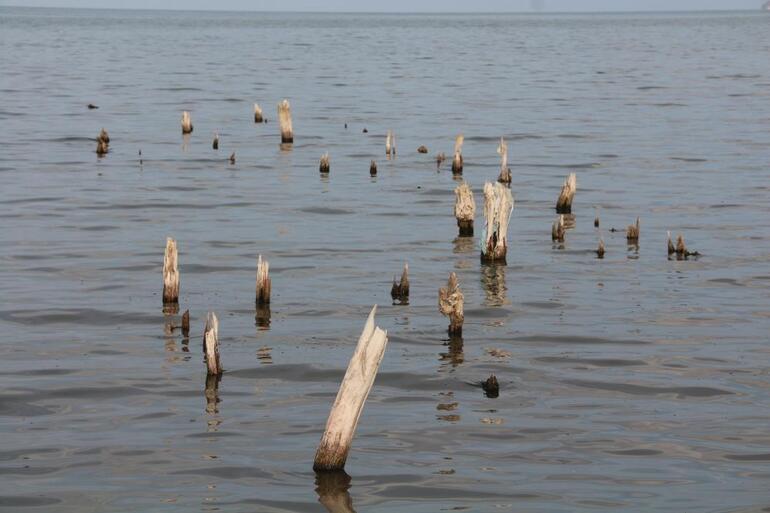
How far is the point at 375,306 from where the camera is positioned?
954 centimetres

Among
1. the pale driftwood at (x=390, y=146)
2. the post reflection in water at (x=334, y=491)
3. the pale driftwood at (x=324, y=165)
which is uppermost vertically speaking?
the pale driftwood at (x=390, y=146)

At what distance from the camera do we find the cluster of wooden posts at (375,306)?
1008cm

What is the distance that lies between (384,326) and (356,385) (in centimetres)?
629

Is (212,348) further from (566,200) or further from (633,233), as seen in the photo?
(566,200)

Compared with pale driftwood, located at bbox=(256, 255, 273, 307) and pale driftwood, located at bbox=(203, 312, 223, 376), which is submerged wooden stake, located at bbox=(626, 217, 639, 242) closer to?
pale driftwood, located at bbox=(256, 255, 273, 307)

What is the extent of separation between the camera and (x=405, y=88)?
194 feet

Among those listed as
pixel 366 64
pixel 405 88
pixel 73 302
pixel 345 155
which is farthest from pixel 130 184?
pixel 366 64

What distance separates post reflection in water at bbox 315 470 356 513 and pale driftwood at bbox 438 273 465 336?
460 cm

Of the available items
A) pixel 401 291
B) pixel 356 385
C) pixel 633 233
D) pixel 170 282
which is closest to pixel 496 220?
pixel 401 291

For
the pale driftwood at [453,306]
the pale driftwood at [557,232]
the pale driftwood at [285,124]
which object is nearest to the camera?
the pale driftwood at [453,306]

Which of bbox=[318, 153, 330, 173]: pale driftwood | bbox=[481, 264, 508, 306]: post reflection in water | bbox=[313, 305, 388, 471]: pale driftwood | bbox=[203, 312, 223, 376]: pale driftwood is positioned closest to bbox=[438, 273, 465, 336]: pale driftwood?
bbox=[481, 264, 508, 306]: post reflection in water

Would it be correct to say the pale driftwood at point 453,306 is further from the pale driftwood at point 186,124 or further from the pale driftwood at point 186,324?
the pale driftwood at point 186,124

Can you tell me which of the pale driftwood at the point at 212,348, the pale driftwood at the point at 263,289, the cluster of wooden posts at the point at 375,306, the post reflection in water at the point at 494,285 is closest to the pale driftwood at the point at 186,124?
the cluster of wooden posts at the point at 375,306

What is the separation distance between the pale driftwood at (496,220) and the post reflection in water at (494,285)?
251mm
